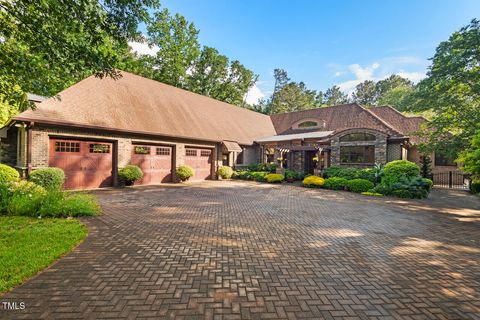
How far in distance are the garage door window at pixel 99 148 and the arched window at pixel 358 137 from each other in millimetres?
16943

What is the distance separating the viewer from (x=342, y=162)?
18.3 meters

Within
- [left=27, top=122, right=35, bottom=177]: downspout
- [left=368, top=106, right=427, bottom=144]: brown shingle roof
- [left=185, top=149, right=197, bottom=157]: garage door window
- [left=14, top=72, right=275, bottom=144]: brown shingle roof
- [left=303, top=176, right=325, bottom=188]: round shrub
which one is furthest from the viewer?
[left=368, top=106, right=427, bottom=144]: brown shingle roof

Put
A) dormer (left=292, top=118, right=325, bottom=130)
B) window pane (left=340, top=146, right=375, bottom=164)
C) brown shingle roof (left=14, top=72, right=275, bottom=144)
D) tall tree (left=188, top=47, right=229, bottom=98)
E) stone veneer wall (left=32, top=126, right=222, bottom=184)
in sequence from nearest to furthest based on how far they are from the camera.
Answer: stone veneer wall (left=32, top=126, right=222, bottom=184) → brown shingle roof (left=14, top=72, right=275, bottom=144) → window pane (left=340, top=146, right=375, bottom=164) → dormer (left=292, top=118, right=325, bottom=130) → tall tree (left=188, top=47, right=229, bottom=98)

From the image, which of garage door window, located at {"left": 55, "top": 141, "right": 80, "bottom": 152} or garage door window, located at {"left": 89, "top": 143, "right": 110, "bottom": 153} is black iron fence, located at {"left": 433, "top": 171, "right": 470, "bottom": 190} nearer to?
garage door window, located at {"left": 89, "top": 143, "right": 110, "bottom": 153}

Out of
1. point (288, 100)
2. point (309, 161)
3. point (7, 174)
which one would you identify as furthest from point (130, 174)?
point (288, 100)

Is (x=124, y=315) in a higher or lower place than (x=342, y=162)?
lower

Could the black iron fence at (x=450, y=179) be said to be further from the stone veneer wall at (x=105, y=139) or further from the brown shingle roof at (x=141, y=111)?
the stone veneer wall at (x=105, y=139)

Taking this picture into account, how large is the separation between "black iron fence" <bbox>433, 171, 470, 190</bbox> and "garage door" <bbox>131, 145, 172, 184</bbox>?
2136cm

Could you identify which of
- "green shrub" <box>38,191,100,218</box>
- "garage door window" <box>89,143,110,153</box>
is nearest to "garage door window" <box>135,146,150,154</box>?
"garage door window" <box>89,143,110,153</box>

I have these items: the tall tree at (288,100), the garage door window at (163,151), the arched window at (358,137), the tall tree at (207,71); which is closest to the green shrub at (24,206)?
the garage door window at (163,151)

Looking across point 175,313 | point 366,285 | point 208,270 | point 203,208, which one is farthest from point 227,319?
point 203,208

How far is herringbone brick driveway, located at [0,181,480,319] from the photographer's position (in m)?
2.90

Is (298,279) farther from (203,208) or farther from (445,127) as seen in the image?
(445,127)

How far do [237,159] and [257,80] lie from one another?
2278 centimetres
